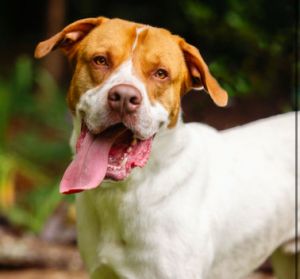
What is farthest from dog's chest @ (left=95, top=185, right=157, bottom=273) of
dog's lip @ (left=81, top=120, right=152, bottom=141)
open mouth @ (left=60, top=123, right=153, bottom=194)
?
dog's lip @ (left=81, top=120, right=152, bottom=141)

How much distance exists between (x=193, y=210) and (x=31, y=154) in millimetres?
4740

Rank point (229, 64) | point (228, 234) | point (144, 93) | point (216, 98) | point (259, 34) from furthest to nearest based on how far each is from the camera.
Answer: point (259, 34) → point (229, 64) → point (228, 234) → point (216, 98) → point (144, 93)

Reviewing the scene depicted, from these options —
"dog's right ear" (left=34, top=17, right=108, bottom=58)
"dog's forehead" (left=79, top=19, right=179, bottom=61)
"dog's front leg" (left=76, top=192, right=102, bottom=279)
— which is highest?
"dog's forehead" (left=79, top=19, right=179, bottom=61)

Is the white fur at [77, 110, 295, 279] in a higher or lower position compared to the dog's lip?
lower

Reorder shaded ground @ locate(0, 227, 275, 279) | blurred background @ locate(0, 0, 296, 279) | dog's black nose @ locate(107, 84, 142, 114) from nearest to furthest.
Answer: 1. dog's black nose @ locate(107, 84, 142, 114)
2. blurred background @ locate(0, 0, 296, 279)
3. shaded ground @ locate(0, 227, 275, 279)

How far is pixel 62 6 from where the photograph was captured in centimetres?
1058

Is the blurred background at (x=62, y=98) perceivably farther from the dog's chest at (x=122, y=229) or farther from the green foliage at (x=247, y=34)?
the dog's chest at (x=122, y=229)

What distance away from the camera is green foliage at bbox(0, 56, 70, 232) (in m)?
7.59

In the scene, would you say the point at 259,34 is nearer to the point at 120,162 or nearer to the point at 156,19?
the point at 120,162

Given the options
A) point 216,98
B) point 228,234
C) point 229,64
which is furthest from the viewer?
point 229,64

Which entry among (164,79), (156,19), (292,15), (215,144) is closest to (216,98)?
(164,79)

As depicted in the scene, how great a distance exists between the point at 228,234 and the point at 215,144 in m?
0.50

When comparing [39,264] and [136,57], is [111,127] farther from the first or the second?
[39,264]

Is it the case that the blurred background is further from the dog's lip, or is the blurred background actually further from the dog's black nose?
the dog's black nose
